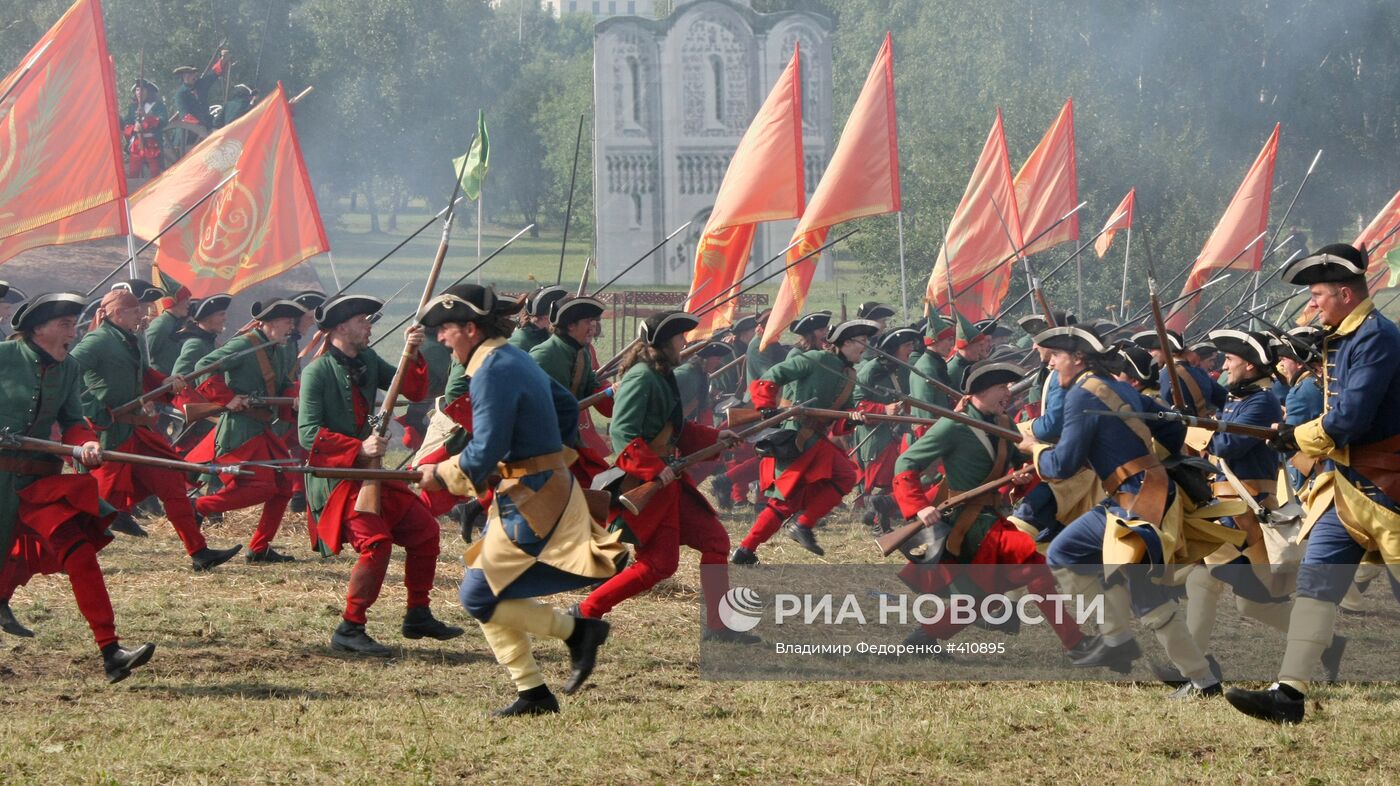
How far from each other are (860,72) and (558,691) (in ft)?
174

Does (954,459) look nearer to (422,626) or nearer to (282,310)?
(422,626)

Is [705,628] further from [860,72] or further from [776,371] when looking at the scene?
[860,72]

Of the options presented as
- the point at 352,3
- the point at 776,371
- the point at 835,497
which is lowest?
the point at 835,497

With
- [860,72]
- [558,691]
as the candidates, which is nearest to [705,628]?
[558,691]

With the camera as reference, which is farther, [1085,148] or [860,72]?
[860,72]

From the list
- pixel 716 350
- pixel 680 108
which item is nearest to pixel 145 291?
pixel 716 350

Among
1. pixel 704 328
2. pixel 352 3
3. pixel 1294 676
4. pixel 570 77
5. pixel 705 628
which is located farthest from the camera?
pixel 570 77

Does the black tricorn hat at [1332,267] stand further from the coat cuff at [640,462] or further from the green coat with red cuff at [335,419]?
the green coat with red cuff at [335,419]

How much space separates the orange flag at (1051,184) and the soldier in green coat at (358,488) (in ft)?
35.2

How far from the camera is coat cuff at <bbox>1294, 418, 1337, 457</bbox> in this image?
693 centimetres

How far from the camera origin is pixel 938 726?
7.03 metres

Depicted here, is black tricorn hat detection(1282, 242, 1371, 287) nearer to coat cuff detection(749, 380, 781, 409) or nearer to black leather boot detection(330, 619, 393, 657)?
black leather boot detection(330, 619, 393, 657)

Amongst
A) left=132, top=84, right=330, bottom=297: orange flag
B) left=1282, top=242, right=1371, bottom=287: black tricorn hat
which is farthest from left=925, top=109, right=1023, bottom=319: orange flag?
left=1282, top=242, right=1371, bottom=287: black tricorn hat

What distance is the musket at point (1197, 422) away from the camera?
7266 mm
